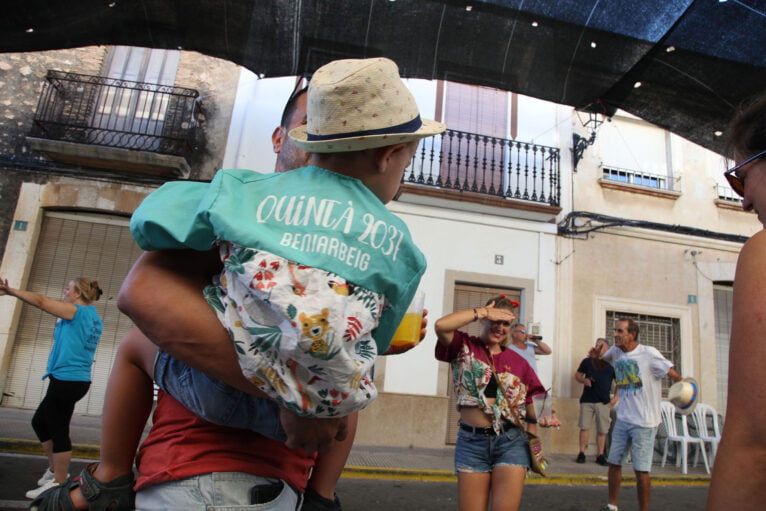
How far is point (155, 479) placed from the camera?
2.98 feet

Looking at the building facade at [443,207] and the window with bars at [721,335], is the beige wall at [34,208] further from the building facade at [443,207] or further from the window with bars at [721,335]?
the window with bars at [721,335]

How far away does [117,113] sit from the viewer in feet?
30.0

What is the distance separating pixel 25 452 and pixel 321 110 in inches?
269

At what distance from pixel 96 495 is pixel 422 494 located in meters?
5.35

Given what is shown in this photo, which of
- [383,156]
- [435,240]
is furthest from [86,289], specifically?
[435,240]

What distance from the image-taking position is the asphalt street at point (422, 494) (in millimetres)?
4859

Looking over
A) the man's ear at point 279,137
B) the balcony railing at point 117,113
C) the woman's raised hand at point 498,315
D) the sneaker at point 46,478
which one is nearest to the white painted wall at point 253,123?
the balcony railing at point 117,113

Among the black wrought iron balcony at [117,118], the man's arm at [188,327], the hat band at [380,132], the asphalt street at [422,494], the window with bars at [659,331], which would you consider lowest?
the asphalt street at [422,494]

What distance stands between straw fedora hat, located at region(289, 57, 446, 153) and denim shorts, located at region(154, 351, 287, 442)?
1.54ft

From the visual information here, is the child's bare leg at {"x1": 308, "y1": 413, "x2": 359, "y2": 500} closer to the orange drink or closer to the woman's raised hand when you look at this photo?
the orange drink

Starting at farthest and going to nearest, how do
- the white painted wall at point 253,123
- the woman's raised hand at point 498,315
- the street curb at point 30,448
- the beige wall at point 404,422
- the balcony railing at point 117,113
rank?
the white painted wall at point 253,123 → the balcony railing at point 117,113 → the beige wall at point 404,422 → the street curb at point 30,448 → the woman's raised hand at point 498,315

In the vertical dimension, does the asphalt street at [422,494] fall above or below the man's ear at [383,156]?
below

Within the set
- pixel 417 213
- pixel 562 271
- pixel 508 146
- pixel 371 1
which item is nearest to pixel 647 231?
pixel 562 271

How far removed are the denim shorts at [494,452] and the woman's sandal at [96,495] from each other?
2733 mm
